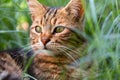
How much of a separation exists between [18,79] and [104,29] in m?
0.96

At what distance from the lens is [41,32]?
352 centimetres

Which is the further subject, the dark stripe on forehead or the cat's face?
the dark stripe on forehead

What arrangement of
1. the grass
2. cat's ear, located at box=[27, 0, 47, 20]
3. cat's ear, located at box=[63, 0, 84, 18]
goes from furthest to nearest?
cat's ear, located at box=[27, 0, 47, 20], cat's ear, located at box=[63, 0, 84, 18], the grass

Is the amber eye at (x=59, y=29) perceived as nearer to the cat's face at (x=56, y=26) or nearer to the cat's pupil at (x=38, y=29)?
the cat's face at (x=56, y=26)

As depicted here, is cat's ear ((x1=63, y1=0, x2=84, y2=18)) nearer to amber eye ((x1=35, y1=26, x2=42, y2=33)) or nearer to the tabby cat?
the tabby cat

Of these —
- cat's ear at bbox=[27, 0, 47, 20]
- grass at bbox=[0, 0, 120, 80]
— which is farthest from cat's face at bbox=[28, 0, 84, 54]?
grass at bbox=[0, 0, 120, 80]

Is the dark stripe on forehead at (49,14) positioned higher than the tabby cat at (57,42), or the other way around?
the dark stripe on forehead at (49,14)

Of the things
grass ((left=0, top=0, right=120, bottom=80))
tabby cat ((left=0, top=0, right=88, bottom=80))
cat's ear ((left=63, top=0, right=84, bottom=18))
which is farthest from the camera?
cat's ear ((left=63, top=0, right=84, bottom=18))

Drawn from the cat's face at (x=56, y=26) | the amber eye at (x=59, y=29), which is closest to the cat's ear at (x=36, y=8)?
the cat's face at (x=56, y=26)

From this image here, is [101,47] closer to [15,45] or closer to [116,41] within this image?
[116,41]

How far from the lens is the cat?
340 centimetres

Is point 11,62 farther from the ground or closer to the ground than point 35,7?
closer to the ground

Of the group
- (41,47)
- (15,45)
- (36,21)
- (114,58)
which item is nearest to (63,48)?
(41,47)

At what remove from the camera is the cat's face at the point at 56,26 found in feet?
11.2
